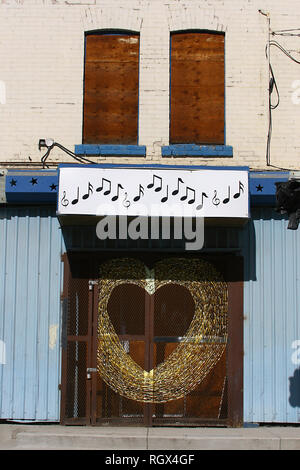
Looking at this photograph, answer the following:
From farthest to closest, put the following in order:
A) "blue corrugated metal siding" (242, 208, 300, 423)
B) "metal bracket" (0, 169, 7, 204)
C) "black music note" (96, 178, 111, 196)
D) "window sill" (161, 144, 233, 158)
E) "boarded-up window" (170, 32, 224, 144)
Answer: "boarded-up window" (170, 32, 224, 144), "window sill" (161, 144, 233, 158), "metal bracket" (0, 169, 7, 204), "blue corrugated metal siding" (242, 208, 300, 423), "black music note" (96, 178, 111, 196)

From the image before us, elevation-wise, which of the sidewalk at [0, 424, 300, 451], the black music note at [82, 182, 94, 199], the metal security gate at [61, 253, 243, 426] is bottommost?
the sidewalk at [0, 424, 300, 451]

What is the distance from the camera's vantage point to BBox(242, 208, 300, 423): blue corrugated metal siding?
1003 centimetres

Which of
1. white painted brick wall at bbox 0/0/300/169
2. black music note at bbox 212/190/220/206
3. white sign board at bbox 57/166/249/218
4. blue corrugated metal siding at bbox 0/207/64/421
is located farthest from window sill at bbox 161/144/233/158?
blue corrugated metal siding at bbox 0/207/64/421

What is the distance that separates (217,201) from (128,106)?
2.32 meters

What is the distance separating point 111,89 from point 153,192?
2.14 meters

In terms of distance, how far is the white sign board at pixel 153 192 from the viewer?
31.0 feet

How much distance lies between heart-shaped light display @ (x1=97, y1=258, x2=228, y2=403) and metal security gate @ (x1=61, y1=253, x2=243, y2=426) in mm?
15

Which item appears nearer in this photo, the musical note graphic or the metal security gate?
the musical note graphic

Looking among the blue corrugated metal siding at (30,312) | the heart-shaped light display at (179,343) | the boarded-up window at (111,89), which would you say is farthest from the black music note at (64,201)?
the boarded-up window at (111,89)

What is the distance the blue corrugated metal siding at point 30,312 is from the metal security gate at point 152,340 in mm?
212

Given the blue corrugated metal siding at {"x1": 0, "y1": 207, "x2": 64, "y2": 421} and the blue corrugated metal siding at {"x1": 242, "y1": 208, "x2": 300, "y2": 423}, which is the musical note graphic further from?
the blue corrugated metal siding at {"x1": 0, "y1": 207, "x2": 64, "y2": 421}

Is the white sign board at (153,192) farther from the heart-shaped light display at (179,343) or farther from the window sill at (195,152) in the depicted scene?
the heart-shaped light display at (179,343)

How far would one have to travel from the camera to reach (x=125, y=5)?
10.7 meters
